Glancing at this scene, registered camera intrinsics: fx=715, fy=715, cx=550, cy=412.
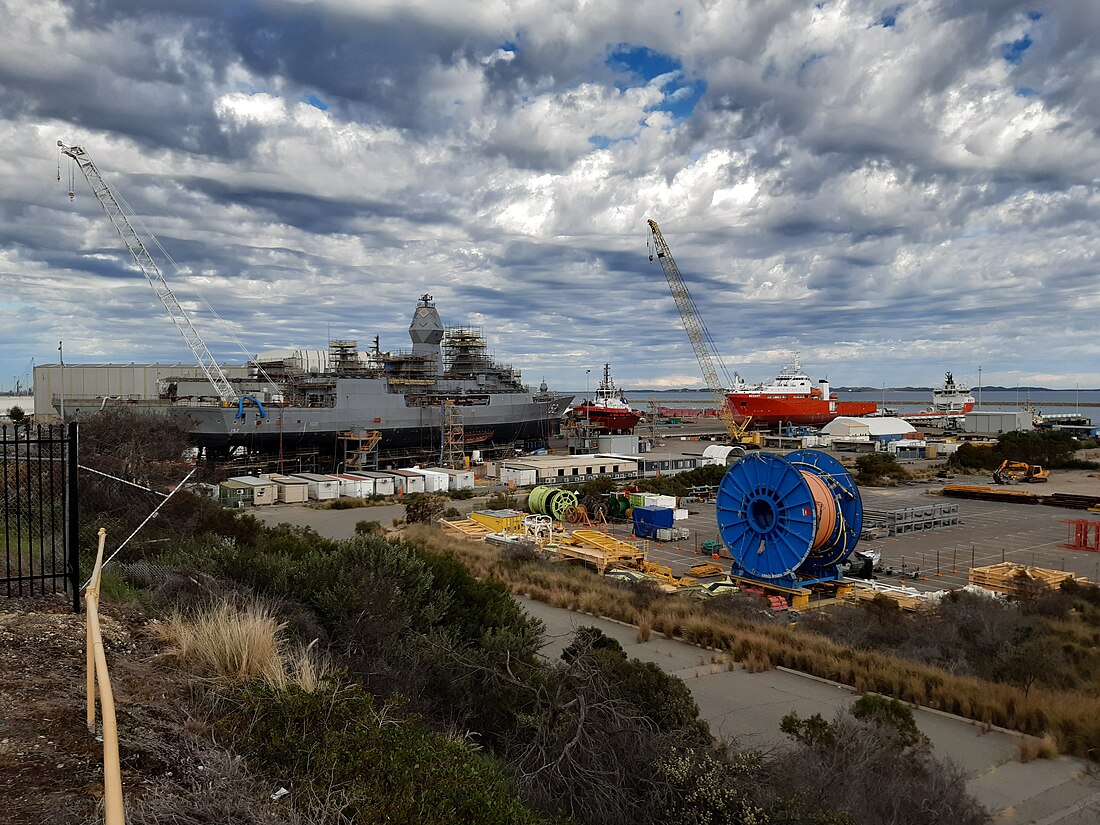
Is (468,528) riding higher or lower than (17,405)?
lower

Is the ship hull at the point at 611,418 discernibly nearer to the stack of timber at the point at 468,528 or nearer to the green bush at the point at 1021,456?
the green bush at the point at 1021,456

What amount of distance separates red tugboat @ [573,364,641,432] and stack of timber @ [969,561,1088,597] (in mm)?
56238

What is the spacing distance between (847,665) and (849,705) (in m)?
1.31

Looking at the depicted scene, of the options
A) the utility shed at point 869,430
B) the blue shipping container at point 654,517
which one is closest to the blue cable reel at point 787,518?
the blue shipping container at point 654,517

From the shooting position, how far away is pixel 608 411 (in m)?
77.5

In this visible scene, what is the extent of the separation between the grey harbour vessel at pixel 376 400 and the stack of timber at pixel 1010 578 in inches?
1479

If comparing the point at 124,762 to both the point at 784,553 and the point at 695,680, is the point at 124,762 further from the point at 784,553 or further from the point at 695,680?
the point at 784,553

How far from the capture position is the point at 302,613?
25.6ft

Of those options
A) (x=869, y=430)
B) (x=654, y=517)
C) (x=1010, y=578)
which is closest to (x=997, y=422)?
(x=869, y=430)

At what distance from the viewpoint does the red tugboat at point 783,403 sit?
82812mm

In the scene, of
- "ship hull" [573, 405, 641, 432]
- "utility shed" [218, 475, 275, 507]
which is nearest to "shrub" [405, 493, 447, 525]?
"utility shed" [218, 475, 275, 507]

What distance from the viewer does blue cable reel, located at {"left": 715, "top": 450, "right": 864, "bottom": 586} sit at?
18.2m

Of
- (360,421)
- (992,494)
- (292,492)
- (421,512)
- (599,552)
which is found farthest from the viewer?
(360,421)

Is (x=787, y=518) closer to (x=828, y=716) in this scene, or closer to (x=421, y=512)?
(x=828, y=716)
